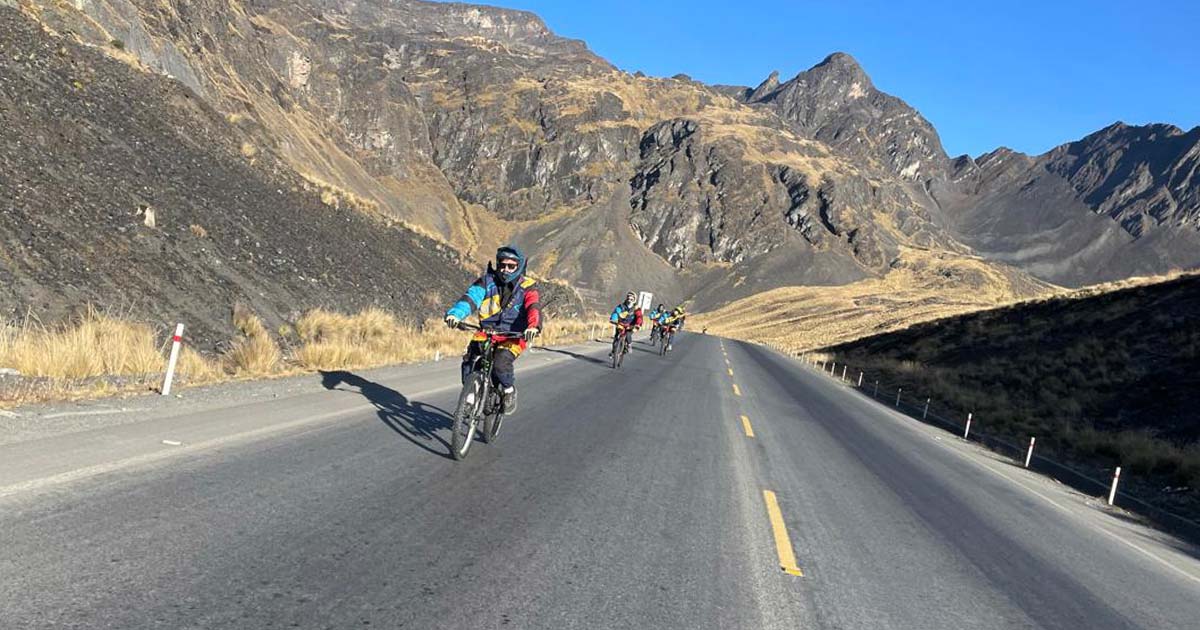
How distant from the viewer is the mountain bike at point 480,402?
24.7ft

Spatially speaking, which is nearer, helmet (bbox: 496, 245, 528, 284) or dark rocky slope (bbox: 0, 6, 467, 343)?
helmet (bbox: 496, 245, 528, 284)

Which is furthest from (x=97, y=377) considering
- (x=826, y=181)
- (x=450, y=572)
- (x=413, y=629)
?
(x=826, y=181)

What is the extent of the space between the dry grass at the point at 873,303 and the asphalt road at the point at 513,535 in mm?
54349

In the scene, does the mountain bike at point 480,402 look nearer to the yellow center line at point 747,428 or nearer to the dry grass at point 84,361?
the dry grass at point 84,361

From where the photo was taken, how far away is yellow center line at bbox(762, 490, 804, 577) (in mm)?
5582

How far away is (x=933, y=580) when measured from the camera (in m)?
5.90

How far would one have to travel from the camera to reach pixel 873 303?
107750mm

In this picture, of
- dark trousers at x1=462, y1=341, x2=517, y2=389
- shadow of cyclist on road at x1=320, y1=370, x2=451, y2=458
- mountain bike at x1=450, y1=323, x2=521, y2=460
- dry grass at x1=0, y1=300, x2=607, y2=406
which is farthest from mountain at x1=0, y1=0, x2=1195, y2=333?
dark trousers at x1=462, y1=341, x2=517, y2=389

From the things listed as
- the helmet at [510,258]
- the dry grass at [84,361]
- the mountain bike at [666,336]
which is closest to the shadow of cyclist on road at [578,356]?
the mountain bike at [666,336]

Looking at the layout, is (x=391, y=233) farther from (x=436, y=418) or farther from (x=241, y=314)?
(x=436, y=418)

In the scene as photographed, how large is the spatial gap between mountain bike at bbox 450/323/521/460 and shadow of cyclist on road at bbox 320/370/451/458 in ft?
1.05

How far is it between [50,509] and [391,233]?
3124 centimetres

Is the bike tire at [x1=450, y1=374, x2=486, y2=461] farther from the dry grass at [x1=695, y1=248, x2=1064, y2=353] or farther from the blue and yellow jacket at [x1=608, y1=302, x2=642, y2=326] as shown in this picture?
the dry grass at [x1=695, y1=248, x2=1064, y2=353]

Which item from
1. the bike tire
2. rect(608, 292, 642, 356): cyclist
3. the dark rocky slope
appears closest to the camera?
the bike tire
